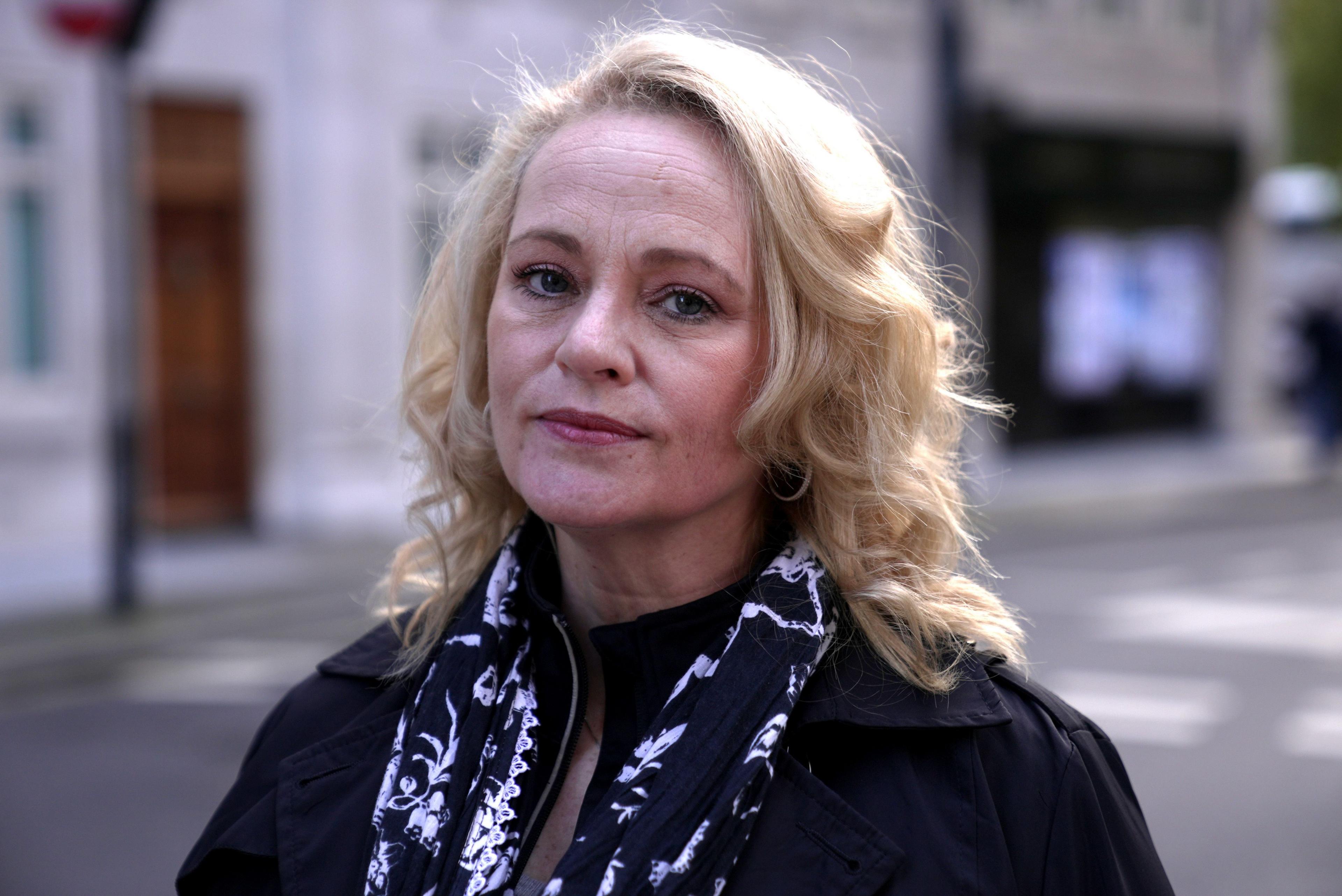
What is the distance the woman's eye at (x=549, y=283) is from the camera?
1985mm

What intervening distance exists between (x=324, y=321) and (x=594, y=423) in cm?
1124

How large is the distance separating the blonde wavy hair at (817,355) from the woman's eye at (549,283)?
204 millimetres

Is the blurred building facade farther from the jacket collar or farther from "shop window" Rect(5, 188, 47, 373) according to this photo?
the jacket collar

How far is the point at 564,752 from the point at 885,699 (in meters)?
0.44

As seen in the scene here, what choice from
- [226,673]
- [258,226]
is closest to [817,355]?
[226,673]

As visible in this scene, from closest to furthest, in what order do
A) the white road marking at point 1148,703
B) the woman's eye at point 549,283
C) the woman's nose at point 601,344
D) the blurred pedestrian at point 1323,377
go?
1. the woman's nose at point 601,344
2. the woman's eye at point 549,283
3. the white road marking at point 1148,703
4. the blurred pedestrian at point 1323,377

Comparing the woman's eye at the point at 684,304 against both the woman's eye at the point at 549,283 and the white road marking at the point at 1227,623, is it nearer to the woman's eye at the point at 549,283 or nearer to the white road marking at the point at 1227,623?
the woman's eye at the point at 549,283

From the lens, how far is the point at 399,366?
32.1ft

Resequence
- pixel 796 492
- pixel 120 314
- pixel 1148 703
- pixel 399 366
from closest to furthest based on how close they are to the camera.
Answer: pixel 796 492, pixel 1148 703, pixel 120 314, pixel 399 366

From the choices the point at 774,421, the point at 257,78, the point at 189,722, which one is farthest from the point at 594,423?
the point at 257,78

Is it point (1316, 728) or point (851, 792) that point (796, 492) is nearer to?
point (851, 792)

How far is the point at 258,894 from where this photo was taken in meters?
1.96

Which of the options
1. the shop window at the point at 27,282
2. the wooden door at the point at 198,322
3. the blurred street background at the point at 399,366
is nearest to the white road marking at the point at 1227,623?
the blurred street background at the point at 399,366

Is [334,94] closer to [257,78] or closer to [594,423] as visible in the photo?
[257,78]
